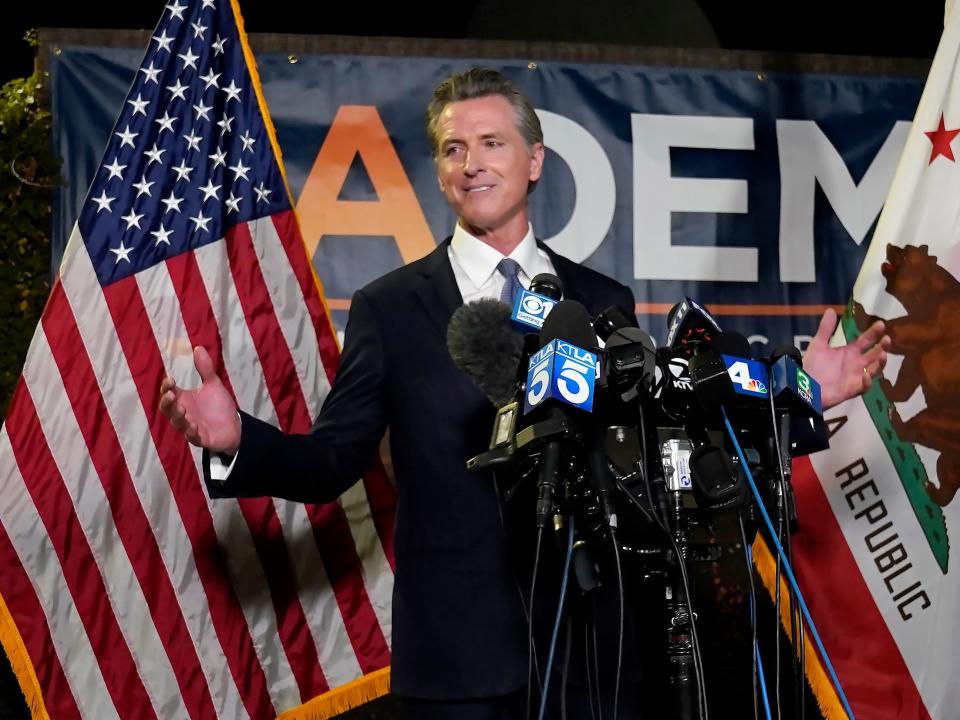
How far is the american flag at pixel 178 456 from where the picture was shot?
253 cm

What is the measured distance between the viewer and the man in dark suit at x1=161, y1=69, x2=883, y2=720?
1702mm

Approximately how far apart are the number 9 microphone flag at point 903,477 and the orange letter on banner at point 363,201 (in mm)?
1199

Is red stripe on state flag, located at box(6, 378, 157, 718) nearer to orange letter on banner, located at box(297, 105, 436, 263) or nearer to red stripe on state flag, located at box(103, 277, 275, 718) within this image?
red stripe on state flag, located at box(103, 277, 275, 718)

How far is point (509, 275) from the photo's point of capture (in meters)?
1.96

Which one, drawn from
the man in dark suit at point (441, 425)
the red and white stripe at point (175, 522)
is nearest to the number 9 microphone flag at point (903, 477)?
the man in dark suit at point (441, 425)

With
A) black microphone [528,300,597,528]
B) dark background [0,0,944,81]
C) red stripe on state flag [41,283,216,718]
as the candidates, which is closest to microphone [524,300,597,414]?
black microphone [528,300,597,528]

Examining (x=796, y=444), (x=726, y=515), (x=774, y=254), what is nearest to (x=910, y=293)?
(x=774, y=254)

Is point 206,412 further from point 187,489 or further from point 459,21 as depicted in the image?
point 459,21

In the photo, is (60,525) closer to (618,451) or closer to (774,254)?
(618,451)

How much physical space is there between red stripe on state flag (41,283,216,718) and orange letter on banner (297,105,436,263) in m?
0.78

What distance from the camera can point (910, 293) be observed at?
266 cm

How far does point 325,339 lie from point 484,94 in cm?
93

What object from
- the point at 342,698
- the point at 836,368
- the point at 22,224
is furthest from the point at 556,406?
the point at 22,224

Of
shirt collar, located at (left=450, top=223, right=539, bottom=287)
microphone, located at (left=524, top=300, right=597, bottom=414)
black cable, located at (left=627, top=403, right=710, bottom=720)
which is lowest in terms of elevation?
black cable, located at (left=627, top=403, right=710, bottom=720)
